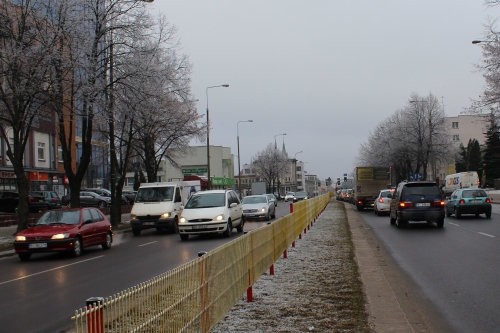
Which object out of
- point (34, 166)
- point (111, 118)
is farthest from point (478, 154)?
point (111, 118)

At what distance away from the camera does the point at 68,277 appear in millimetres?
11578

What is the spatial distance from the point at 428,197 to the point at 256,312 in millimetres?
16354

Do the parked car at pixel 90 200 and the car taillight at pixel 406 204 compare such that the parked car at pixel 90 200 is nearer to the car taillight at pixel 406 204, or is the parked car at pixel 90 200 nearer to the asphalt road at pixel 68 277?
the asphalt road at pixel 68 277

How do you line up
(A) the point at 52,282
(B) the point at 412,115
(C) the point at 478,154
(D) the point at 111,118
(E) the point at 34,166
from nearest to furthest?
(A) the point at 52,282, (D) the point at 111,118, (E) the point at 34,166, (B) the point at 412,115, (C) the point at 478,154

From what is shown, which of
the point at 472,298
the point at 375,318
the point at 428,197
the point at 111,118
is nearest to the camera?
the point at 375,318

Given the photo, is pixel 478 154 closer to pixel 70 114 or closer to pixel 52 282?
pixel 70 114

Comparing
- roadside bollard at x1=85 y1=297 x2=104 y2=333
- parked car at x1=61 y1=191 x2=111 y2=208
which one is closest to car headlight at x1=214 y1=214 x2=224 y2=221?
roadside bollard at x1=85 y1=297 x2=104 y2=333

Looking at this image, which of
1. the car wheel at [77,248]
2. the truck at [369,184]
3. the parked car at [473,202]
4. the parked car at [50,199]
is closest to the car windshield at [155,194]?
the car wheel at [77,248]

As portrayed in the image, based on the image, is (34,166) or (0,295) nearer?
(0,295)

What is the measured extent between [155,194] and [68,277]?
497 inches

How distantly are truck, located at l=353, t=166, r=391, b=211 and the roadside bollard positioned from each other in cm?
3952

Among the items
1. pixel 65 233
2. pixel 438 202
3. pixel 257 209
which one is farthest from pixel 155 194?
pixel 438 202

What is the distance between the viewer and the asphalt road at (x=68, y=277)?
7676 mm

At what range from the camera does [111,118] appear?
24406mm
